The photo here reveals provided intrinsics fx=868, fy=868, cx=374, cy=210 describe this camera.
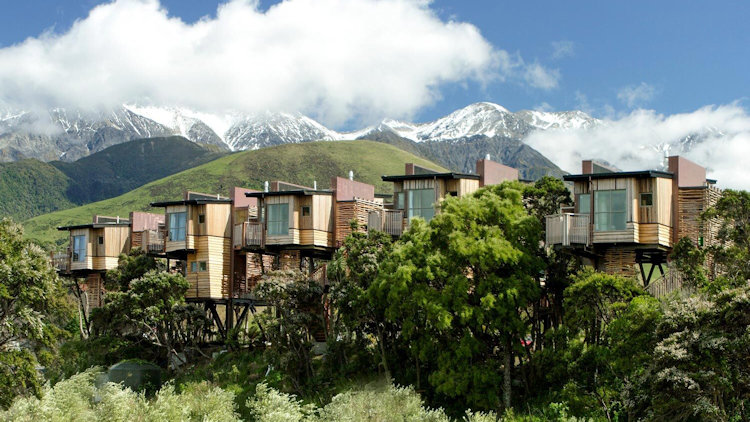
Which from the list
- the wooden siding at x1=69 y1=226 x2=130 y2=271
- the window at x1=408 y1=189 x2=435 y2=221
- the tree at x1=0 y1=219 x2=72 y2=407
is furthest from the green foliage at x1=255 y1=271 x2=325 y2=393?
the wooden siding at x1=69 y1=226 x2=130 y2=271

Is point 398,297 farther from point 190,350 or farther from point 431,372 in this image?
point 190,350

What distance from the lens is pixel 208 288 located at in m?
48.2

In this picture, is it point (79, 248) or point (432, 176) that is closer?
point (432, 176)

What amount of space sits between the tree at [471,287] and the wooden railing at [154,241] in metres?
21.5

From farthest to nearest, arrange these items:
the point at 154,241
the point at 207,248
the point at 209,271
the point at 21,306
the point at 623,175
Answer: the point at 154,241 < the point at 207,248 < the point at 209,271 < the point at 623,175 < the point at 21,306

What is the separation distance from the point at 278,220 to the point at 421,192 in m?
7.88

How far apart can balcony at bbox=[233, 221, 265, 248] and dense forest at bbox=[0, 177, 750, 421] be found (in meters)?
5.68

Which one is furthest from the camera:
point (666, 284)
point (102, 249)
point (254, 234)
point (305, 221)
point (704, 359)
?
point (102, 249)

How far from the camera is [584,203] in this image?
36.4 m

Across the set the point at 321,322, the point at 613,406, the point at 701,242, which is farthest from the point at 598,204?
the point at 321,322

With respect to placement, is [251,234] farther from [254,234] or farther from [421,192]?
[421,192]

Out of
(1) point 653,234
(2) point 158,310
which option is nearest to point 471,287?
(1) point 653,234

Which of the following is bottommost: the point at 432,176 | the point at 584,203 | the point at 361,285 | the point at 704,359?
the point at 704,359

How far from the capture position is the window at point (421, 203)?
4272 centimetres
